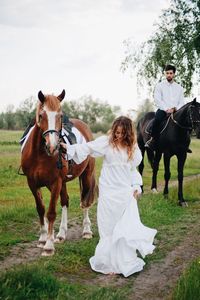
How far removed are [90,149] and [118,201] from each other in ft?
2.62

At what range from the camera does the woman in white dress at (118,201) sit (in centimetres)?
566

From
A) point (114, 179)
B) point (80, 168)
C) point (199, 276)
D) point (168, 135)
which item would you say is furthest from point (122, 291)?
point (168, 135)

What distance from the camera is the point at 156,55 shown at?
2186cm

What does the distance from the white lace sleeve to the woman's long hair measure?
0.37 feet

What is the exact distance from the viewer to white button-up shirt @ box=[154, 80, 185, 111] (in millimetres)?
12125

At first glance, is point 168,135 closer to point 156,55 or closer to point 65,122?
point 65,122

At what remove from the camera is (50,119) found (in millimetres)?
5930

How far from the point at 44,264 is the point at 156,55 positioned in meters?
17.7

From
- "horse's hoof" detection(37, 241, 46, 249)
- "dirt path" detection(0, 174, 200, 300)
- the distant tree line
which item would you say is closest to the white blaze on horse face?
"dirt path" detection(0, 174, 200, 300)

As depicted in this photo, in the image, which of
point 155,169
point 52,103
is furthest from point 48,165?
point 155,169

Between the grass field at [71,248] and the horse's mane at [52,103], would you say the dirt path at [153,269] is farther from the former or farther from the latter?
the horse's mane at [52,103]

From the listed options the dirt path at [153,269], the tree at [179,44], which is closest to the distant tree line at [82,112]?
the tree at [179,44]

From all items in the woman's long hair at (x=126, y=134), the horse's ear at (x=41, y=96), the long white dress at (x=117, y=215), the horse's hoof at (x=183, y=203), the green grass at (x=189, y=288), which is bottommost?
the horse's hoof at (x=183, y=203)

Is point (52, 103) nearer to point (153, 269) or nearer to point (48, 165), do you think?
point (48, 165)
